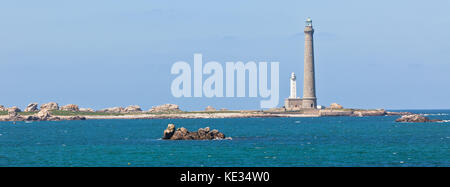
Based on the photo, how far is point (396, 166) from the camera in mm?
60094

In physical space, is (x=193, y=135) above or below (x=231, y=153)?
above

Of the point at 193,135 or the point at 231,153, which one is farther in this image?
the point at 193,135

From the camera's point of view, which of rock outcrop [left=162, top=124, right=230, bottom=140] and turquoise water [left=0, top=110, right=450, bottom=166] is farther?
rock outcrop [left=162, top=124, right=230, bottom=140]

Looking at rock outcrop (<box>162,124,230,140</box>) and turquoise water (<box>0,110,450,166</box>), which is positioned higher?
rock outcrop (<box>162,124,230,140</box>)

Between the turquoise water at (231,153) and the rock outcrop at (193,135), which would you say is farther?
the rock outcrop at (193,135)

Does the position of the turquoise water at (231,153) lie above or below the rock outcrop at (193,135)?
below
